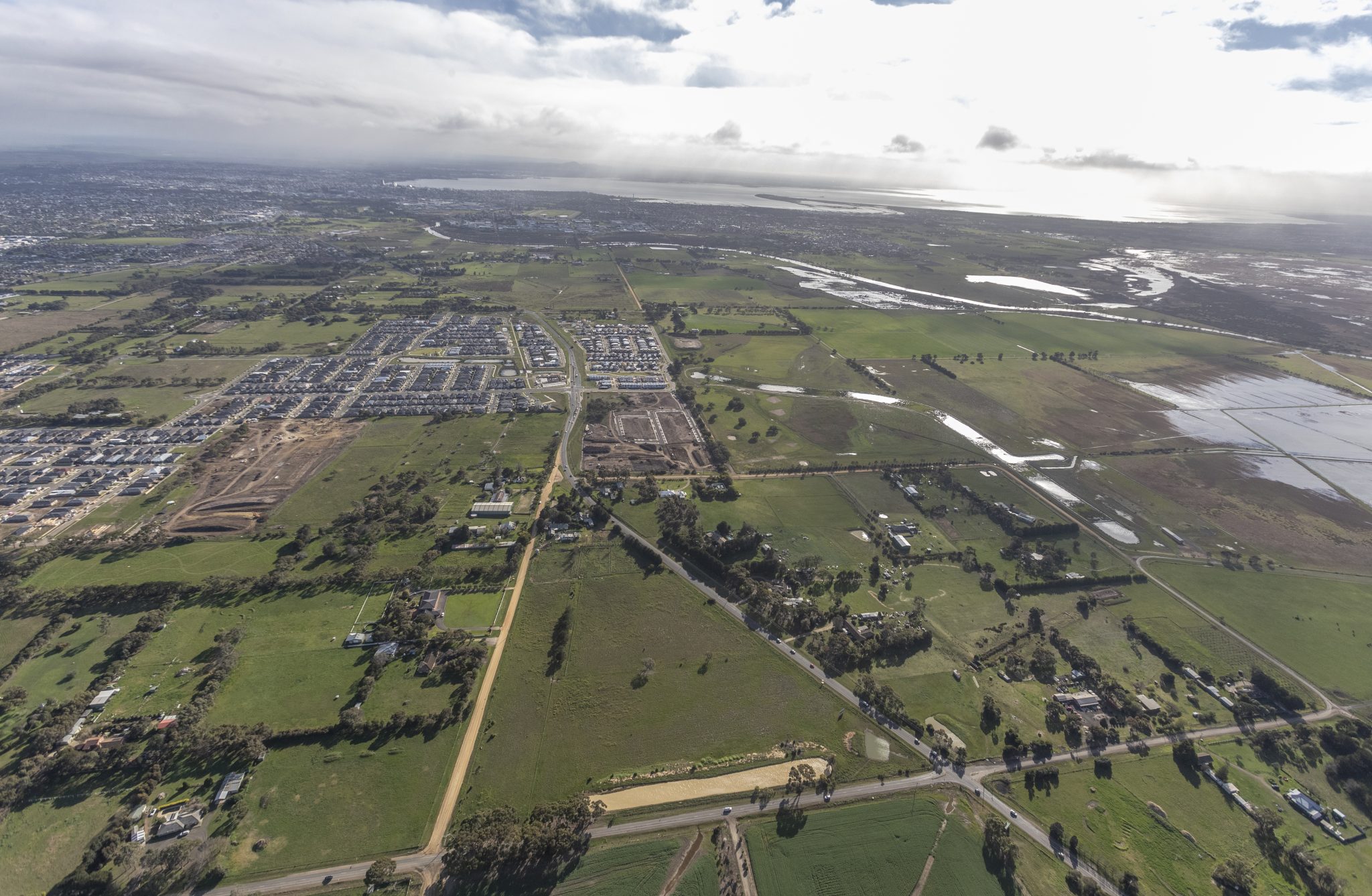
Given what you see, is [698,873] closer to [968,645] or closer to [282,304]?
[968,645]

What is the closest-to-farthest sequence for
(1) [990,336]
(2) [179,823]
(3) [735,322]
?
(2) [179,823], (1) [990,336], (3) [735,322]

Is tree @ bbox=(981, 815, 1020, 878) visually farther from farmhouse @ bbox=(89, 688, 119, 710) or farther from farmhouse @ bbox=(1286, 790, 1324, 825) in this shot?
farmhouse @ bbox=(89, 688, 119, 710)

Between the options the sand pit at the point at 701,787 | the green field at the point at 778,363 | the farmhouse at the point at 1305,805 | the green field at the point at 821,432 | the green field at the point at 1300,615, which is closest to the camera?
the sand pit at the point at 701,787

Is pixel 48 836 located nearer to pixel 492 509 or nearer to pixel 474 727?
pixel 474 727

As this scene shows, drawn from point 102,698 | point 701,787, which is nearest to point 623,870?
point 701,787

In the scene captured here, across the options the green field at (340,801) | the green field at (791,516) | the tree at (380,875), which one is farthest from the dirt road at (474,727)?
the green field at (791,516)

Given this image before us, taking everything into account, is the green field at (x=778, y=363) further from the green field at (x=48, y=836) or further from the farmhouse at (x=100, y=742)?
the green field at (x=48, y=836)

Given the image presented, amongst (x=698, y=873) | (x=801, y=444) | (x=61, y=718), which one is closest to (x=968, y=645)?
(x=698, y=873)
